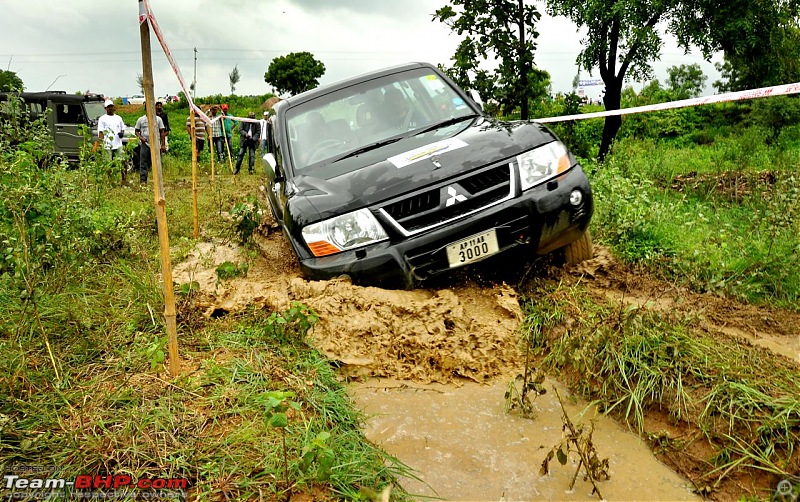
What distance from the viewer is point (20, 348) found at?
291 centimetres

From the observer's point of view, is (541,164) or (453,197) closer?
(453,197)

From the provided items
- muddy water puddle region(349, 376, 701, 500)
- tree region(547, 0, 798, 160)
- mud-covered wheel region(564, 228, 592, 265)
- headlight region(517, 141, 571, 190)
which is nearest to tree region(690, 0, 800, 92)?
tree region(547, 0, 798, 160)

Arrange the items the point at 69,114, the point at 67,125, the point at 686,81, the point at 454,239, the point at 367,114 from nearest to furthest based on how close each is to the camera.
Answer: the point at 454,239, the point at 367,114, the point at 67,125, the point at 69,114, the point at 686,81

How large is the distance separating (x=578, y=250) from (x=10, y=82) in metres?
4.55

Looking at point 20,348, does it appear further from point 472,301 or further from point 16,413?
point 472,301

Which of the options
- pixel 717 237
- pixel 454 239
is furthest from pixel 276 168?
pixel 717 237

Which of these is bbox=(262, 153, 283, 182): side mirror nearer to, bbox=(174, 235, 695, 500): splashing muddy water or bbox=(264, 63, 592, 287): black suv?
bbox=(264, 63, 592, 287): black suv

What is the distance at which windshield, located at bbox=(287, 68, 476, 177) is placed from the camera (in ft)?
14.4

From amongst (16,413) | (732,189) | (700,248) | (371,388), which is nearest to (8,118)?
Result: (16,413)

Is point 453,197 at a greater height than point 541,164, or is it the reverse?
point 541,164

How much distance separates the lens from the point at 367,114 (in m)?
4.61

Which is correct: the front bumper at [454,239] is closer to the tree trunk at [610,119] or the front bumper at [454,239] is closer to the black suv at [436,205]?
the black suv at [436,205]

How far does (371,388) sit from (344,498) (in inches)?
41.4

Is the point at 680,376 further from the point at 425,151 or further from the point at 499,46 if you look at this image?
the point at 499,46
